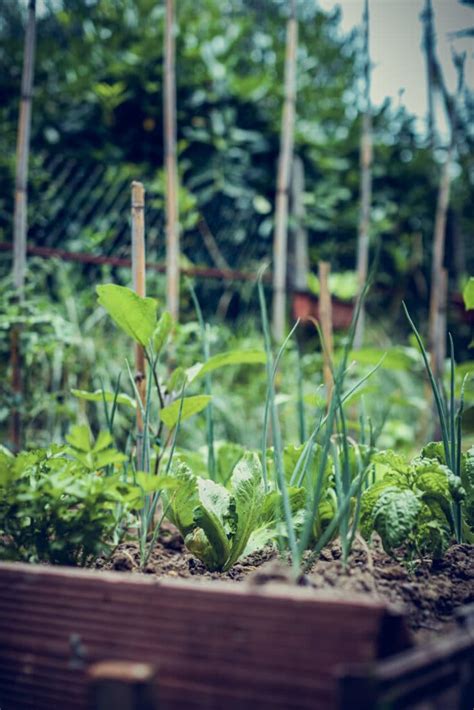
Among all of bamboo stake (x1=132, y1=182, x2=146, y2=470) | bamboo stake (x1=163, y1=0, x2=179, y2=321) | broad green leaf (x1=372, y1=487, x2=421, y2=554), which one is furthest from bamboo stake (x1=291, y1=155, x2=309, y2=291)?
broad green leaf (x1=372, y1=487, x2=421, y2=554)

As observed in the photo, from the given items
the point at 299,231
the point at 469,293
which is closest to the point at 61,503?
the point at 469,293

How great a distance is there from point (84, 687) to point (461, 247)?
3.81m

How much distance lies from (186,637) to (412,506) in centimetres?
42

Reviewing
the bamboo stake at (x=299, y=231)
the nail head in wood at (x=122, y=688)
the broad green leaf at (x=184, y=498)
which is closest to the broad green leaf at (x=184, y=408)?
the broad green leaf at (x=184, y=498)

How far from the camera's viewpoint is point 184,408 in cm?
110

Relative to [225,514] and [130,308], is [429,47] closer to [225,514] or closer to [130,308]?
[130,308]

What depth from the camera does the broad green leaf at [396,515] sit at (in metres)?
0.87

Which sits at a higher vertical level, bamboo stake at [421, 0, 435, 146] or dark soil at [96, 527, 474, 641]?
bamboo stake at [421, 0, 435, 146]

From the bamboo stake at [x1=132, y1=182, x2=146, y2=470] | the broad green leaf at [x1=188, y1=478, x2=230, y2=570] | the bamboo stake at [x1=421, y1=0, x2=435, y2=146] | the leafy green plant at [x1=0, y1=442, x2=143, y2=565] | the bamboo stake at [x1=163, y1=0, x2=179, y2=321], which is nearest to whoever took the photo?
the leafy green plant at [x1=0, y1=442, x2=143, y2=565]

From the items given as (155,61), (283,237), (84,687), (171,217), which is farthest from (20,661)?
(155,61)

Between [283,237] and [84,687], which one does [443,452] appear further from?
[283,237]

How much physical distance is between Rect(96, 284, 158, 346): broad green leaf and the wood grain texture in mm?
484

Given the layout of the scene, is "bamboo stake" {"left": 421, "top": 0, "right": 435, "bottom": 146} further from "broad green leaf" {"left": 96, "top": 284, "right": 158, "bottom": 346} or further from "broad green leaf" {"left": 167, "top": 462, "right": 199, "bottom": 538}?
"broad green leaf" {"left": 167, "top": 462, "right": 199, "bottom": 538}

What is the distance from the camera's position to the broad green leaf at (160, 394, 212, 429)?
1059 millimetres
